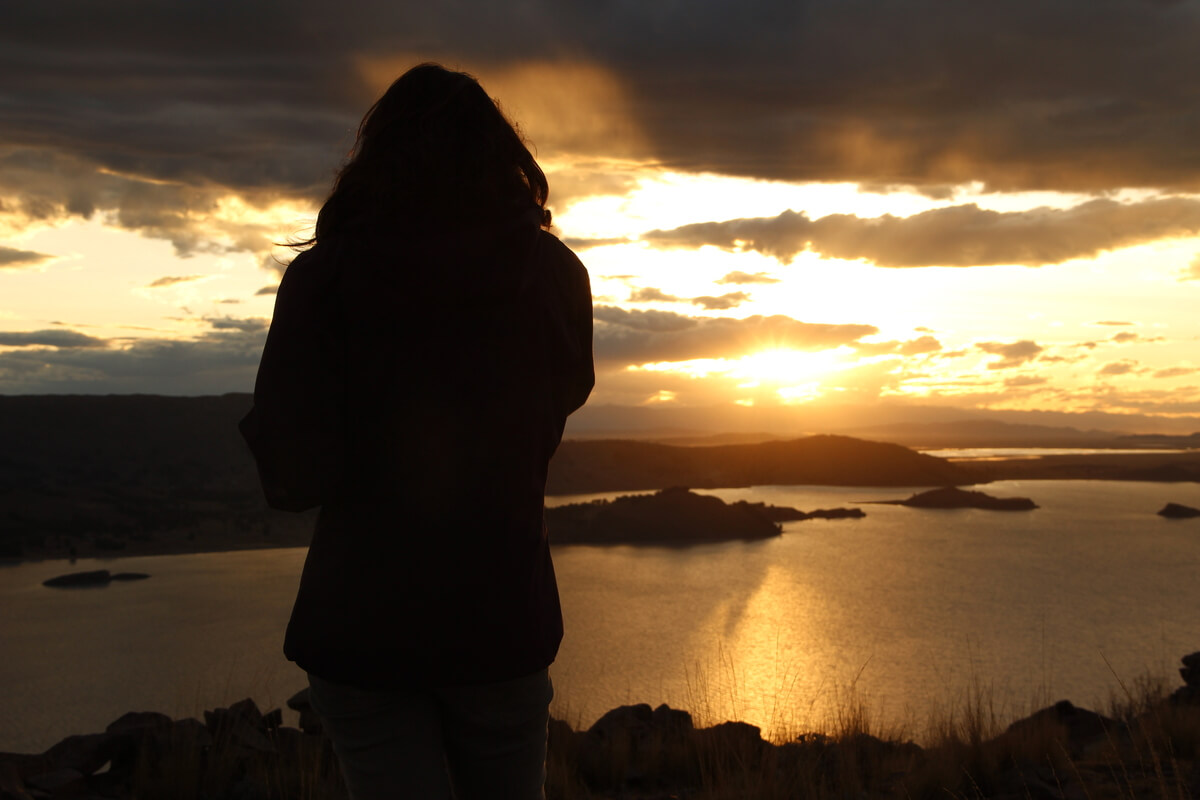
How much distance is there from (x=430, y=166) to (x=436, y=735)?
0.71 meters

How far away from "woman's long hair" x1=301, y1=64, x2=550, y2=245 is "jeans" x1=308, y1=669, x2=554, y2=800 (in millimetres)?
565

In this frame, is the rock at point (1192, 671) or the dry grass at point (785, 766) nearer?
the dry grass at point (785, 766)

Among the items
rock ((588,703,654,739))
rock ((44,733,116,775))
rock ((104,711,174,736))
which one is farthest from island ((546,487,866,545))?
rock ((44,733,116,775))

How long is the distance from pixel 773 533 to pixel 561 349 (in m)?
31.2

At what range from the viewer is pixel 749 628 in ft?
53.3

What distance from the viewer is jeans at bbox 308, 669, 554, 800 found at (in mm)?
1060

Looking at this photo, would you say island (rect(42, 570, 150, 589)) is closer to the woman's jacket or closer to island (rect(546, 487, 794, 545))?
island (rect(546, 487, 794, 545))

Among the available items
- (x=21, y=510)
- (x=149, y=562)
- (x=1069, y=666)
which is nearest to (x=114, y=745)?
(x=1069, y=666)

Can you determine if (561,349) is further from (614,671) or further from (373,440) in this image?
(614,671)

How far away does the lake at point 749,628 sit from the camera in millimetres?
9992

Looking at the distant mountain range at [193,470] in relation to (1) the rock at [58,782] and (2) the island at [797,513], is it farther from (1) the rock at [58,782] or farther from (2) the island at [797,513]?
(1) the rock at [58,782]

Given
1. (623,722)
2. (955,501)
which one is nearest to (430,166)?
(623,722)

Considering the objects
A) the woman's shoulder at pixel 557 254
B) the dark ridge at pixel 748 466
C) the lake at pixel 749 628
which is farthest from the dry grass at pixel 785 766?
the dark ridge at pixel 748 466

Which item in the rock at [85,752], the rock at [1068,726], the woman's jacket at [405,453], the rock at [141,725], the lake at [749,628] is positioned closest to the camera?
the woman's jacket at [405,453]
